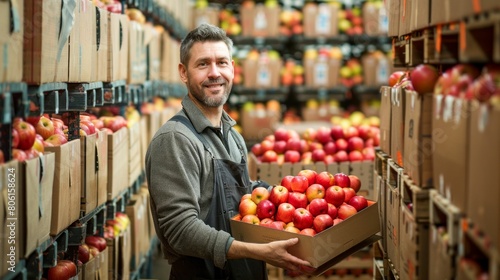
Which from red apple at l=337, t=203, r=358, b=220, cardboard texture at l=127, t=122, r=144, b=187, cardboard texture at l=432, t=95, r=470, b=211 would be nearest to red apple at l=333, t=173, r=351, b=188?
red apple at l=337, t=203, r=358, b=220

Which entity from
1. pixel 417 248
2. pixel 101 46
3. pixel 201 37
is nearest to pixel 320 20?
pixel 101 46

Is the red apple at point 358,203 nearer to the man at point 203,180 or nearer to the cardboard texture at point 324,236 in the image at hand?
the cardboard texture at point 324,236

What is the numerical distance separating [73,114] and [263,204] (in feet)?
3.64

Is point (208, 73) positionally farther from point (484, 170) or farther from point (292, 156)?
point (292, 156)

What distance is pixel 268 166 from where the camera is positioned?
222 inches

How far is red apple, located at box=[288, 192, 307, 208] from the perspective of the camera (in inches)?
134

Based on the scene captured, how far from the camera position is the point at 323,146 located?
605 centimetres

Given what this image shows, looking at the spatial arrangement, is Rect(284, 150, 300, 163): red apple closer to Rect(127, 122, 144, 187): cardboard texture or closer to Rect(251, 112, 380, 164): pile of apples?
Rect(251, 112, 380, 164): pile of apples

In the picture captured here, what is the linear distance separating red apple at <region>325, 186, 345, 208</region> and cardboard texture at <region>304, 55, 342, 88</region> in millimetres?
6847

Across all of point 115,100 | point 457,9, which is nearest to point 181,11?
point 115,100

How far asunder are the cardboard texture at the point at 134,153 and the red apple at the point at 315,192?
191 centimetres

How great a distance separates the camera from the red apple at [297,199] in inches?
134

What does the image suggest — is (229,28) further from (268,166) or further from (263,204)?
(263,204)

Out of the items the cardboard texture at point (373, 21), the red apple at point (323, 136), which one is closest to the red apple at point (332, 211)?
the red apple at point (323, 136)
